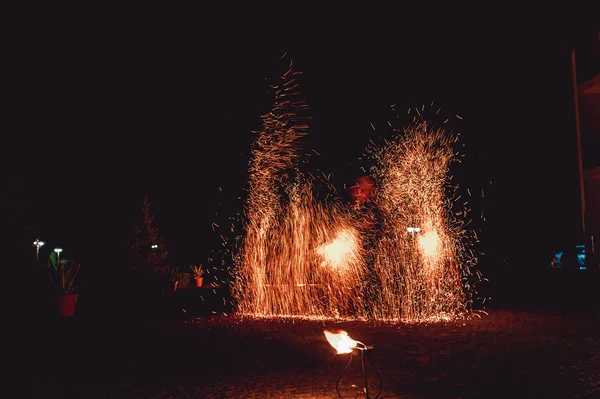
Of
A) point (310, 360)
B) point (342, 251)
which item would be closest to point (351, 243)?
point (342, 251)

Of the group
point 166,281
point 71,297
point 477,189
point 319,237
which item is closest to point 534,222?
point 477,189

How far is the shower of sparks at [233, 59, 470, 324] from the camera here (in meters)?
12.2

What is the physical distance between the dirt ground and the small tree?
574 inches

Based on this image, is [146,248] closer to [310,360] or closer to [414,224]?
[414,224]

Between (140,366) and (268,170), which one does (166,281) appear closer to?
(268,170)

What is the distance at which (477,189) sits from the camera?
31.7 meters

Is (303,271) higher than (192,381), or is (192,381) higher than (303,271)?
(303,271)

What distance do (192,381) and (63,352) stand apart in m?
3.31

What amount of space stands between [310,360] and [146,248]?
20.4 meters

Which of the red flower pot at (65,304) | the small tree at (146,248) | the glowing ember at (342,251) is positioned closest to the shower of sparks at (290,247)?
the glowing ember at (342,251)

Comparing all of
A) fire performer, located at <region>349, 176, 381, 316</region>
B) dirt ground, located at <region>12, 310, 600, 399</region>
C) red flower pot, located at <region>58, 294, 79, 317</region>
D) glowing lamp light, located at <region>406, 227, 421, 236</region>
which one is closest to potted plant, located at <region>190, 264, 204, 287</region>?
red flower pot, located at <region>58, 294, 79, 317</region>

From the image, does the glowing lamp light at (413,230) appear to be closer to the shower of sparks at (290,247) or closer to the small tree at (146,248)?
the shower of sparks at (290,247)

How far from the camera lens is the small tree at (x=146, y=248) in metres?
26.4

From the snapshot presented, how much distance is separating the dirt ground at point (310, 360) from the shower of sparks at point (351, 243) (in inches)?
48.6
